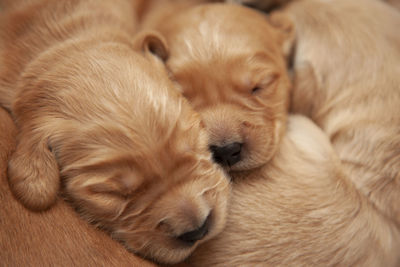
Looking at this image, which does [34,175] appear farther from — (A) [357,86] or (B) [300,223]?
(A) [357,86]

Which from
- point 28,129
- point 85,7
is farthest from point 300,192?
point 85,7

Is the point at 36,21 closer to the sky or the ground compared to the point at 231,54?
closer to the sky

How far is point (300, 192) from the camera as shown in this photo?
196 cm

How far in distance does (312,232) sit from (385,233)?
15.2 inches

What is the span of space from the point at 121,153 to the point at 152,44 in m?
0.69

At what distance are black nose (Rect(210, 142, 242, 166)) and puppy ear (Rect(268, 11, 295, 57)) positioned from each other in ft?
2.70

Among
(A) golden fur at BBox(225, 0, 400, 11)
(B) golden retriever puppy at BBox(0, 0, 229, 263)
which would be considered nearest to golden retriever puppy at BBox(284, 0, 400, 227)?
(A) golden fur at BBox(225, 0, 400, 11)

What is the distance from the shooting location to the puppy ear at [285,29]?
7.92ft

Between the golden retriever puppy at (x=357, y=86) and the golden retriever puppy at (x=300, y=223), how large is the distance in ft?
0.39

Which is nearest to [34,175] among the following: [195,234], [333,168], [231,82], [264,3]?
[195,234]

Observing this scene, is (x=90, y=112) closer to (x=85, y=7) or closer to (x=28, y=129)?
(x=28, y=129)

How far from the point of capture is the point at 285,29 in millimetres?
2449

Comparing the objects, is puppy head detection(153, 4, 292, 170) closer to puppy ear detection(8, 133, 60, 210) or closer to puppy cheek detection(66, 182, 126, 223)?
puppy cheek detection(66, 182, 126, 223)

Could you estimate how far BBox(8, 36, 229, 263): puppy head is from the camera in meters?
1.59
